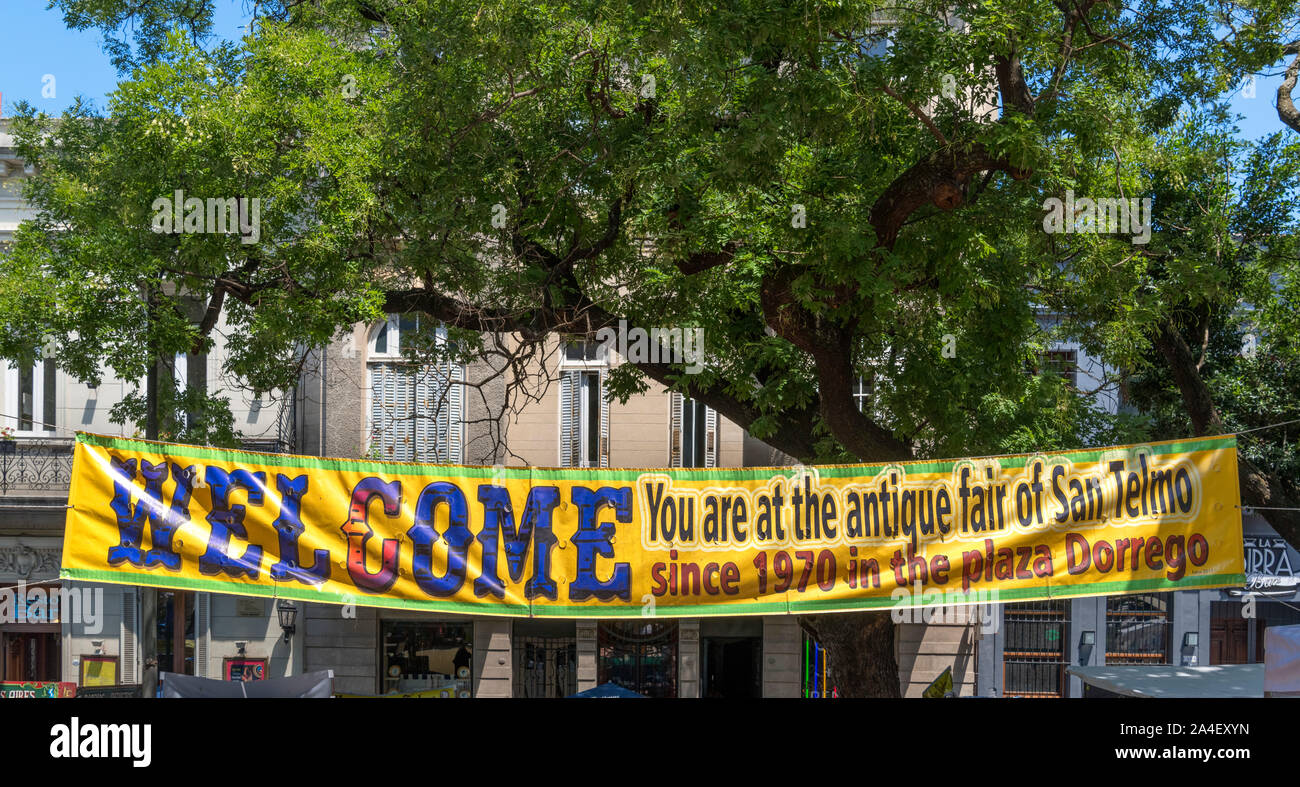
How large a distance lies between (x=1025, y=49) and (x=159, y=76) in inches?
328

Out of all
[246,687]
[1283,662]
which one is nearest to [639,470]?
[246,687]

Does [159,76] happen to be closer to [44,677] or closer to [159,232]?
[159,232]

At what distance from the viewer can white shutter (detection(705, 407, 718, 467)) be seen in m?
19.0

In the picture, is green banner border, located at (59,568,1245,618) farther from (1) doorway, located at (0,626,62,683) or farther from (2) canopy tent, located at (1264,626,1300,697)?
(1) doorway, located at (0,626,62,683)

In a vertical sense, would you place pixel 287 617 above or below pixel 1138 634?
above

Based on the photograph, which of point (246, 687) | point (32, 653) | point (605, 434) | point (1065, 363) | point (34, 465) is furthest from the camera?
point (32, 653)

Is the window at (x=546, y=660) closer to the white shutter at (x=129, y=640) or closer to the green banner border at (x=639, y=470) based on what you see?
the white shutter at (x=129, y=640)

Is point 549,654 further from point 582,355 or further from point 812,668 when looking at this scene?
point 582,355

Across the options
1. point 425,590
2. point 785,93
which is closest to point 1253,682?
point 785,93

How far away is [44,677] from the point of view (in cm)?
1952

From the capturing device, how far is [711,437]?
19.1 meters

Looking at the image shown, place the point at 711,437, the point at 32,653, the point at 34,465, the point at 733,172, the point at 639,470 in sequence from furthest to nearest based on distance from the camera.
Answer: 1. the point at 32,653
2. the point at 711,437
3. the point at 34,465
4. the point at 733,172
5. the point at 639,470

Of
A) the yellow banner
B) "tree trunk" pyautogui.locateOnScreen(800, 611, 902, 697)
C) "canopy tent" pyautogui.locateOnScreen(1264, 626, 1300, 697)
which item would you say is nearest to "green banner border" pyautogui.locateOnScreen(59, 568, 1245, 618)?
the yellow banner

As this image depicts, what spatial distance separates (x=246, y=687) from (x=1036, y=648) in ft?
44.2
